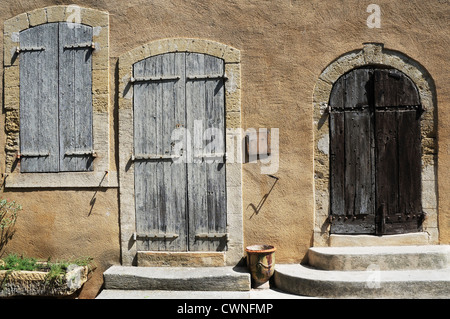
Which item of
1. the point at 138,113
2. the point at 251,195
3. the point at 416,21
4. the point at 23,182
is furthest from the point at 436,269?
the point at 23,182

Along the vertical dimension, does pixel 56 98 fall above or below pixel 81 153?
above

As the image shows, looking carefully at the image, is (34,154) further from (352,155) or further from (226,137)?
(352,155)

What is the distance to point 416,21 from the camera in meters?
5.07

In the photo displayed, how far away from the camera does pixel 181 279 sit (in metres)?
4.84

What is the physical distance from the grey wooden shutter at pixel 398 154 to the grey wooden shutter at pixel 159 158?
2.41 m

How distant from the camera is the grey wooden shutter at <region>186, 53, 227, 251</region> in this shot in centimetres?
522

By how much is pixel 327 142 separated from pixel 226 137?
1233 millimetres

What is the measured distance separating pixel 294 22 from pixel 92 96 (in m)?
2.69

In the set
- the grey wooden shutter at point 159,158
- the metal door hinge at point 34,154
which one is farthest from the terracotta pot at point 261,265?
the metal door hinge at point 34,154

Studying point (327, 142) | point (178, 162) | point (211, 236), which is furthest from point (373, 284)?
point (178, 162)

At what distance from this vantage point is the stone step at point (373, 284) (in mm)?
4461

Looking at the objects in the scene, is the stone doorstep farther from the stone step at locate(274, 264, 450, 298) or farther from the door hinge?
the door hinge

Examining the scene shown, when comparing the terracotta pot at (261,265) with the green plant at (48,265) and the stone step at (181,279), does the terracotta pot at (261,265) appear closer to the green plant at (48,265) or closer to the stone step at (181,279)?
the stone step at (181,279)

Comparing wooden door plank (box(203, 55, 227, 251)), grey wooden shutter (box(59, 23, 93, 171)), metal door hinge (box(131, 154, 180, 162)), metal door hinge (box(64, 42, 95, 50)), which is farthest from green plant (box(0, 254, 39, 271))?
metal door hinge (box(64, 42, 95, 50))
